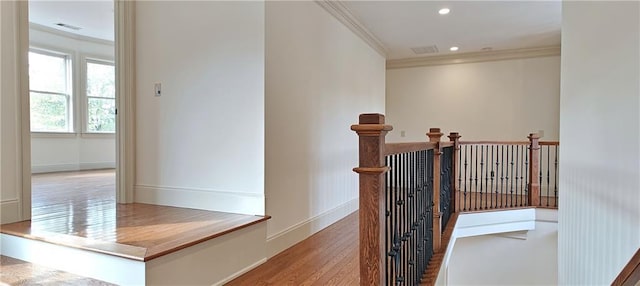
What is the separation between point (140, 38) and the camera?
132 inches

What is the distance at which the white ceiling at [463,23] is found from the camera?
3.97 meters

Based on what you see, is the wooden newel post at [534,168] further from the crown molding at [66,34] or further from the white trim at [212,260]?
the crown molding at [66,34]

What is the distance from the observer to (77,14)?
5.18 meters

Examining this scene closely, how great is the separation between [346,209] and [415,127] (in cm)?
289

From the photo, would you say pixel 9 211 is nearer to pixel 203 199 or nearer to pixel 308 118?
pixel 203 199

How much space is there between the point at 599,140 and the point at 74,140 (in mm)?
7642

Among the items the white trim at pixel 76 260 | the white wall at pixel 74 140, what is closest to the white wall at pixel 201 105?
the white trim at pixel 76 260

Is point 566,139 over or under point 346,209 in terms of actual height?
over

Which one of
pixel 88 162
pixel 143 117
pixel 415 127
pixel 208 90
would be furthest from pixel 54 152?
pixel 415 127

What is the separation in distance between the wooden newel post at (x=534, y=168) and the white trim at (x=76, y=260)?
4.76m

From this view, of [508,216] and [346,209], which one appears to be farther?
[508,216]

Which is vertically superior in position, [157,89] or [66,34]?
[66,34]

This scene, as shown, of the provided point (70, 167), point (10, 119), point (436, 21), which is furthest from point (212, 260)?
point (70, 167)

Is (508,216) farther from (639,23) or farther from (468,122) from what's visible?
(639,23)
